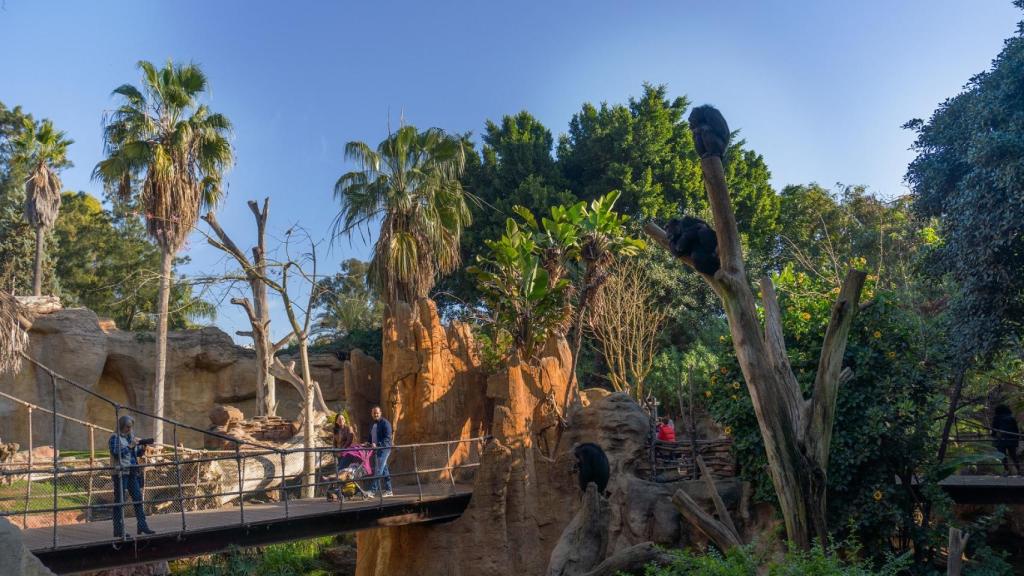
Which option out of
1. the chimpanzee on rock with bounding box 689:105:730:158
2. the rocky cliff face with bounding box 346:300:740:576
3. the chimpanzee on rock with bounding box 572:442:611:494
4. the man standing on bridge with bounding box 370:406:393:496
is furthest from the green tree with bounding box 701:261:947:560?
the chimpanzee on rock with bounding box 689:105:730:158

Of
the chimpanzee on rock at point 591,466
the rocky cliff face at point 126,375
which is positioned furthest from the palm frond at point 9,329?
the rocky cliff face at point 126,375

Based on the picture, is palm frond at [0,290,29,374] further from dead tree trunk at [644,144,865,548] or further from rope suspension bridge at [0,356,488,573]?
dead tree trunk at [644,144,865,548]

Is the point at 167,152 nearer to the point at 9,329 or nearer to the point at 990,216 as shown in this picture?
the point at 9,329

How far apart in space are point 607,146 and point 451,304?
791 cm

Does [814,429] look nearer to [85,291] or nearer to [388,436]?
[388,436]

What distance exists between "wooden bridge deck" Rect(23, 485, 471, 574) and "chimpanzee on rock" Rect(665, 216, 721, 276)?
6865mm

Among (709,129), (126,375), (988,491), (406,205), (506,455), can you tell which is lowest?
(988,491)

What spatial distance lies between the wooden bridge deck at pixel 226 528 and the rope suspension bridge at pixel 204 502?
0.01 metres

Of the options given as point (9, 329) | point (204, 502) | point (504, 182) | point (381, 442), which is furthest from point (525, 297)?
point (504, 182)

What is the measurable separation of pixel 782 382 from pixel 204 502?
1214 centimetres

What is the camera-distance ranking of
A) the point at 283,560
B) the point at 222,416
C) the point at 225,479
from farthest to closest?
the point at 222,416 < the point at 283,560 < the point at 225,479

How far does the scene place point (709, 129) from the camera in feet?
22.1

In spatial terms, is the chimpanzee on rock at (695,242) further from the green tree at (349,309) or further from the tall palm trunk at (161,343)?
the green tree at (349,309)

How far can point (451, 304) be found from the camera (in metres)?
30.4
